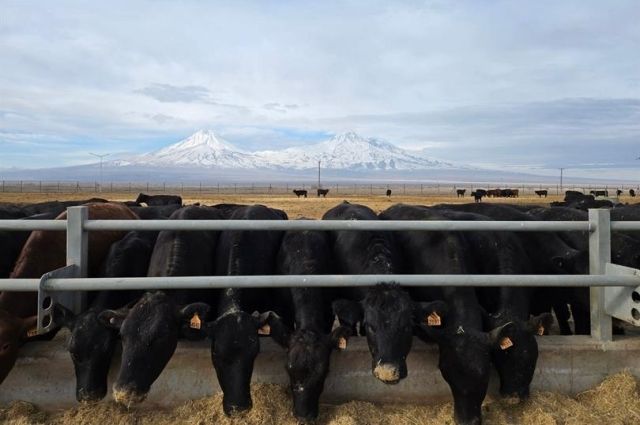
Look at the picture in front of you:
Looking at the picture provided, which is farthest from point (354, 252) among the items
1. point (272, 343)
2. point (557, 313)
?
point (557, 313)

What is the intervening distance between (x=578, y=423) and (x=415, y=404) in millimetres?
1311

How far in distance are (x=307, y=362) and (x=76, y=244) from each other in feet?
7.45

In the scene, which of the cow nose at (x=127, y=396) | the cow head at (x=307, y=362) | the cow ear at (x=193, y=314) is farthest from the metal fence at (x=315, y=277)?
the cow nose at (x=127, y=396)

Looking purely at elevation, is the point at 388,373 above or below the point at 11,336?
below

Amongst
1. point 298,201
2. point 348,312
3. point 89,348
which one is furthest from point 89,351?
point 298,201

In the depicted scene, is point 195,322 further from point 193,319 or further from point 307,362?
point 307,362

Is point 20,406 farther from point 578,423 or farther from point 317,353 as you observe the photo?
point 578,423

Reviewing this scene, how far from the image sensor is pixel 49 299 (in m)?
4.71

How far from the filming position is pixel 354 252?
5.98m

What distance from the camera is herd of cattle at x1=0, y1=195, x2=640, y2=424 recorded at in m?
4.43

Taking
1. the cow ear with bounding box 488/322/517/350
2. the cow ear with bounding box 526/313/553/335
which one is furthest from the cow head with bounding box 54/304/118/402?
the cow ear with bounding box 526/313/553/335

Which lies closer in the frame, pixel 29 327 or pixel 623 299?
pixel 29 327

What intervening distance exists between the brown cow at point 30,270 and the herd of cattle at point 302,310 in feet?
0.04

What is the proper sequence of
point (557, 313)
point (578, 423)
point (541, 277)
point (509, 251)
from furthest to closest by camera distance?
point (557, 313) → point (509, 251) → point (541, 277) → point (578, 423)
